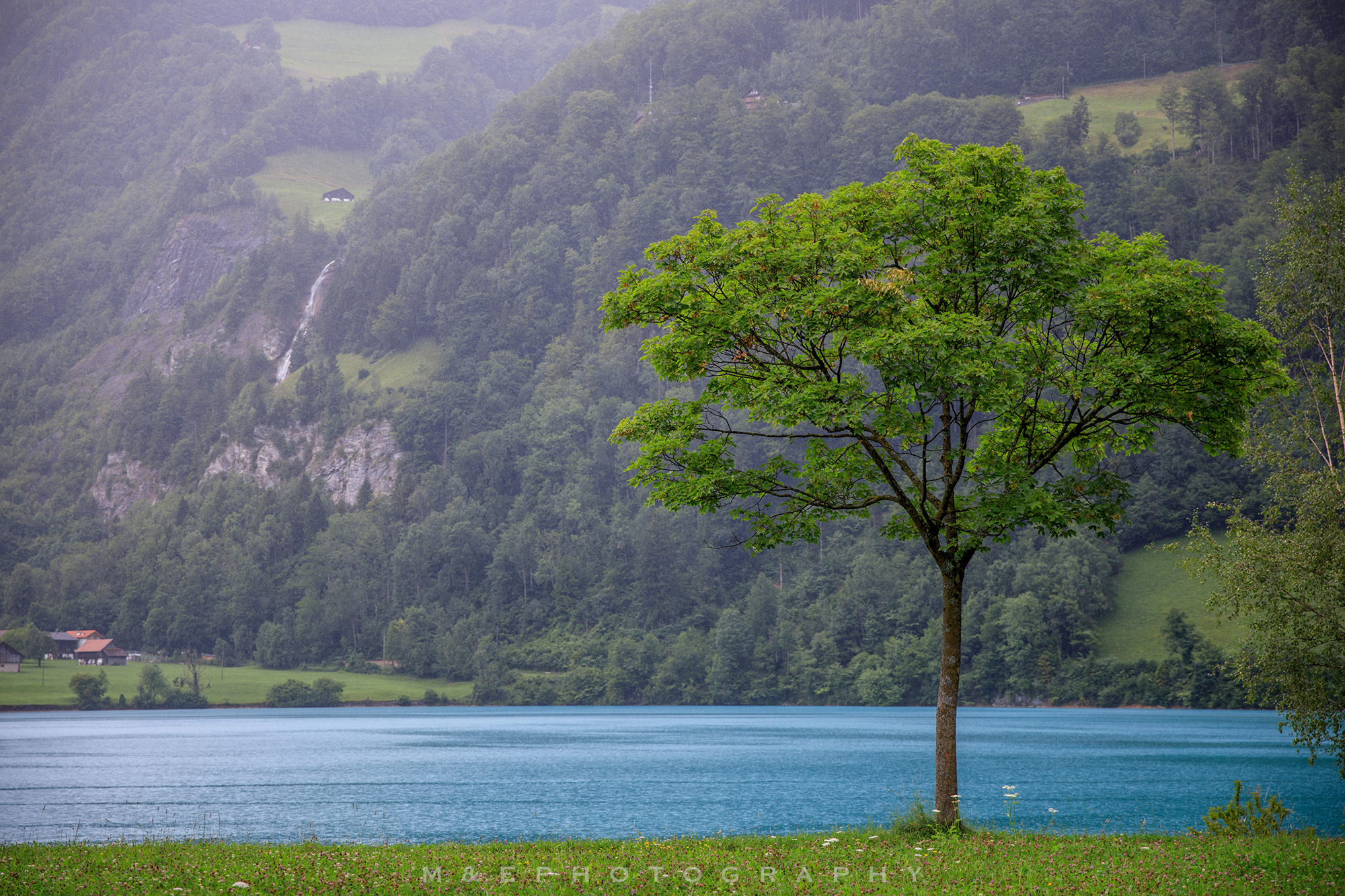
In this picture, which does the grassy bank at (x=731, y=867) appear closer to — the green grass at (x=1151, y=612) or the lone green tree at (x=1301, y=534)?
the lone green tree at (x=1301, y=534)

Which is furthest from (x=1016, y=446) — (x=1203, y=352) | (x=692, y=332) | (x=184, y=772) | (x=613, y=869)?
(x=184, y=772)

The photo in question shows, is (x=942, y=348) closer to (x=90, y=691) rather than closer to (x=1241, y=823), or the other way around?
(x=1241, y=823)

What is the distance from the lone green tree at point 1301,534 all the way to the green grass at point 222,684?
152 meters

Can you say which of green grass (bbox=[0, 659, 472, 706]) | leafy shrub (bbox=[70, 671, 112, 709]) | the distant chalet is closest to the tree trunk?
leafy shrub (bbox=[70, 671, 112, 709])

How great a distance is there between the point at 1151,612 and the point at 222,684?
461 ft

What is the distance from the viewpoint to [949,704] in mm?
21500

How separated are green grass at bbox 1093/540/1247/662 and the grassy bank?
11533cm

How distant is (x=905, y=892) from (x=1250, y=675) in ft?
74.4

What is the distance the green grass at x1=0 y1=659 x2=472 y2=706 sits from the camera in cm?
15388

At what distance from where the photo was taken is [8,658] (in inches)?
6599

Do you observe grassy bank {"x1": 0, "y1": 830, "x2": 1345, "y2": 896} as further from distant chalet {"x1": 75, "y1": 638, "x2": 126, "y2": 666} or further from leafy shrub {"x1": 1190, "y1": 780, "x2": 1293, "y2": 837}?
distant chalet {"x1": 75, "y1": 638, "x2": 126, "y2": 666}

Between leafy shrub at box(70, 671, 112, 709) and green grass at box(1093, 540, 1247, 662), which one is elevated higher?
green grass at box(1093, 540, 1247, 662)

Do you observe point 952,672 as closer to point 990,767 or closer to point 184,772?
point 990,767

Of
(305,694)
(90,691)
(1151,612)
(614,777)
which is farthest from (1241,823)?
(90,691)
